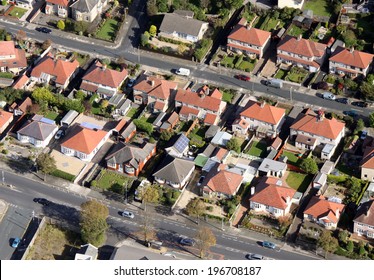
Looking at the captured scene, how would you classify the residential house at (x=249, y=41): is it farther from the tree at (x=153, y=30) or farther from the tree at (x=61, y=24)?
the tree at (x=61, y=24)

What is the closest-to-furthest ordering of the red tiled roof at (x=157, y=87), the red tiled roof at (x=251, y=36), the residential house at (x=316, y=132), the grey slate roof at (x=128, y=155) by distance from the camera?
the grey slate roof at (x=128, y=155)
the residential house at (x=316, y=132)
the red tiled roof at (x=157, y=87)
the red tiled roof at (x=251, y=36)

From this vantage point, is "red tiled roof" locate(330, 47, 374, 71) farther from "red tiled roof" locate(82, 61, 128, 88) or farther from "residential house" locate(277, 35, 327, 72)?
"red tiled roof" locate(82, 61, 128, 88)

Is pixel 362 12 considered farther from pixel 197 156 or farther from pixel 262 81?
pixel 197 156

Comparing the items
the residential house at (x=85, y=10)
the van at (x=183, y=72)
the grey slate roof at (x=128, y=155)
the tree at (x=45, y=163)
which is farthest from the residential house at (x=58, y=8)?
the tree at (x=45, y=163)

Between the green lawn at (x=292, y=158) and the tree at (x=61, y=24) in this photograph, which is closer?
the green lawn at (x=292, y=158)

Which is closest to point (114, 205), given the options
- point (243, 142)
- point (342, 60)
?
point (243, 142)
